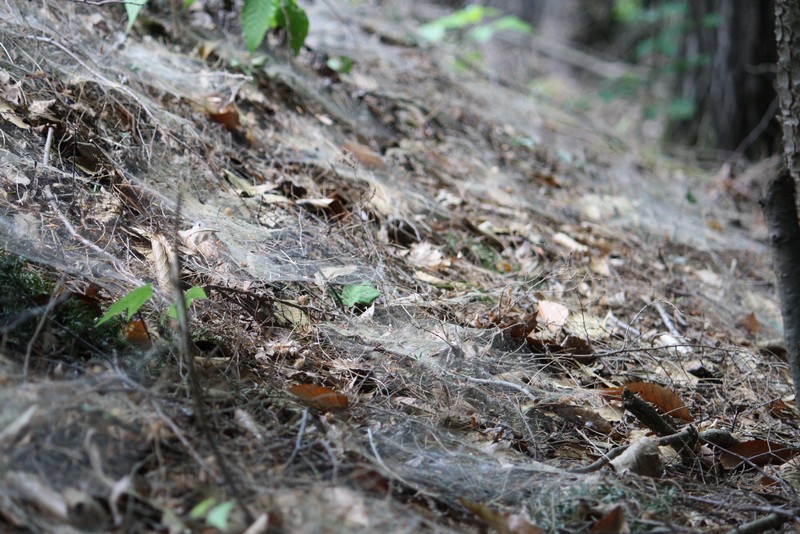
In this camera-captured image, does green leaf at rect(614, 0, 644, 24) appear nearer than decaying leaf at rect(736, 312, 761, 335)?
No

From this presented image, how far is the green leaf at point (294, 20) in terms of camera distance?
10.7 feet

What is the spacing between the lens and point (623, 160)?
5039 millimetres

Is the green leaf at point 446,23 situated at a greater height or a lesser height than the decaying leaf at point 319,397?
greater

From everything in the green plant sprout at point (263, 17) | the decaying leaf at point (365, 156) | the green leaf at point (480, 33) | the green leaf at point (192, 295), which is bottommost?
the green leaf at point (192, 295)

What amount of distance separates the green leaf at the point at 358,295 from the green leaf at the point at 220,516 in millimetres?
1043

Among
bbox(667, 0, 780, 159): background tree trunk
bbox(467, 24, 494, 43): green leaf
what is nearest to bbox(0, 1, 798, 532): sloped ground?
bbox(467, 24, 494, 43): green leaf

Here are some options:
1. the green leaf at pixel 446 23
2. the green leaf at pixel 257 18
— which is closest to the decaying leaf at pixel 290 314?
the green leaf at pixel 257 18

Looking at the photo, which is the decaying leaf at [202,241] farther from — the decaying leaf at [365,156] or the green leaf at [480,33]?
the green leaf at [480,33]

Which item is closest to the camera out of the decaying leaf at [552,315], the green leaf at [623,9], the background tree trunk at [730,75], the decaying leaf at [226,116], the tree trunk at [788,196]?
the tree trunk at [788,196]

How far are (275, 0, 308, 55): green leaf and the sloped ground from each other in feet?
0.79

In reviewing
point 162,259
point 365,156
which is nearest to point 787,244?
point 365,156

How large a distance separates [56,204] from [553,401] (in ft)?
5.39

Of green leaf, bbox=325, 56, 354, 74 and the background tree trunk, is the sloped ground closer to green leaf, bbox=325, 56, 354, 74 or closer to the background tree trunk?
green leaf, bbox=325, 56, 354, 74

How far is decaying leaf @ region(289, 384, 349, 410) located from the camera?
174cm
